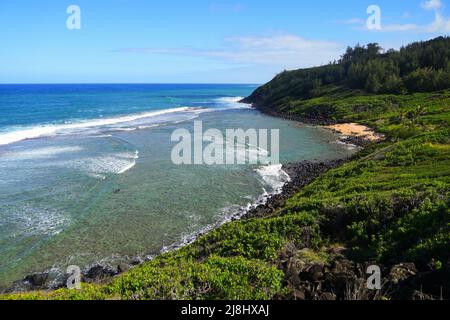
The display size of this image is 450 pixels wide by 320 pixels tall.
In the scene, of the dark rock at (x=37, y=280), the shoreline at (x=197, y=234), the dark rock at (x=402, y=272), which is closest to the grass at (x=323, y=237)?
the dark rock at (x=402, y=272)

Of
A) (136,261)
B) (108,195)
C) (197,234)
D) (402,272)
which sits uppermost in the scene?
(402,272)

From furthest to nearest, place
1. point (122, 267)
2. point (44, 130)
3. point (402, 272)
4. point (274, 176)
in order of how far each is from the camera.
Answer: point (44, 130), point (274, 176), point (122, 267), point (402, 272)

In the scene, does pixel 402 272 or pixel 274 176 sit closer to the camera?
pixel 402 272

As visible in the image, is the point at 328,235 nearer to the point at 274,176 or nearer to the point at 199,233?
the point at 199,233

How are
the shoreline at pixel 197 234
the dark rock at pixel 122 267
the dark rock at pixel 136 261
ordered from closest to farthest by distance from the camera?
the shoreline at pixel 197 234 < the dark rock at pixel 122 267 < the dark rock at pixel 136 261

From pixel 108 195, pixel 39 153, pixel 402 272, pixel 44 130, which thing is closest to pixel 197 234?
pixel 108 195

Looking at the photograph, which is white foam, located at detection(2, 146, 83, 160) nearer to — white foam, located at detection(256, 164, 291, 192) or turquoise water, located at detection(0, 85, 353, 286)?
turquoise water, located at detection(0, 85, 353, 286)

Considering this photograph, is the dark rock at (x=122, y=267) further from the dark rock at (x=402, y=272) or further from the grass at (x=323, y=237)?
the dark rock at (x=402, y=272)

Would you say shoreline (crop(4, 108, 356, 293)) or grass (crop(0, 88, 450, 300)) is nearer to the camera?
grass (crop(0, 88, 450, 300))

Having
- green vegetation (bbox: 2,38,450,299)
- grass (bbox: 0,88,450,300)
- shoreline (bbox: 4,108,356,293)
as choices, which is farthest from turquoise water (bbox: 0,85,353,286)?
grass (bbox: 0,88,450,300)
